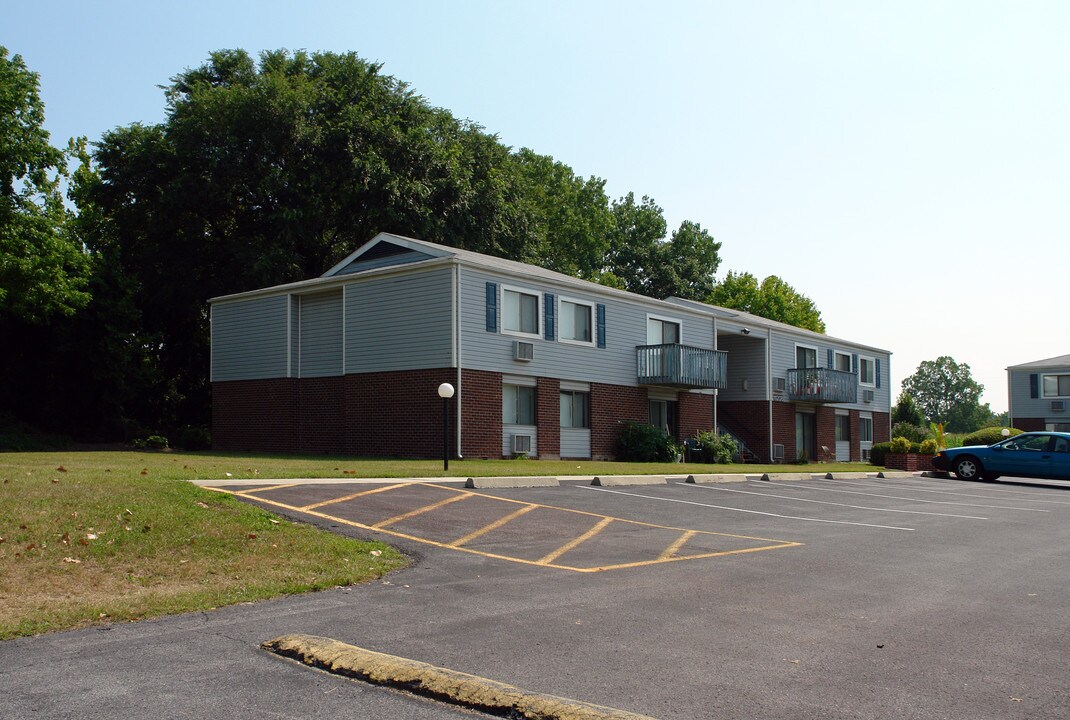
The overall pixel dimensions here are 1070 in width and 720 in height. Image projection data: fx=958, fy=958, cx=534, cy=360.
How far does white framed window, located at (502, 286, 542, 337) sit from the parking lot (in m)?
12.3

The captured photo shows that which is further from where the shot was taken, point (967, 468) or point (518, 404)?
point (967, 468)

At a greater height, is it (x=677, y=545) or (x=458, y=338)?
(x=458, y=338)

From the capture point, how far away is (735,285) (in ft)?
216

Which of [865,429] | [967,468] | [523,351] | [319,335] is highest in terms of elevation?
[319,335]

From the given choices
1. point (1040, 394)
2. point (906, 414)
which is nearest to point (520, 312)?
point (1040, 394)

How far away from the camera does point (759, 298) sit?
64.9 m

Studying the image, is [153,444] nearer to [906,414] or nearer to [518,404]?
[518,404]

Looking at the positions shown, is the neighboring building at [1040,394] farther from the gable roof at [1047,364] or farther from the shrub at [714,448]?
the shrub at [714,448]

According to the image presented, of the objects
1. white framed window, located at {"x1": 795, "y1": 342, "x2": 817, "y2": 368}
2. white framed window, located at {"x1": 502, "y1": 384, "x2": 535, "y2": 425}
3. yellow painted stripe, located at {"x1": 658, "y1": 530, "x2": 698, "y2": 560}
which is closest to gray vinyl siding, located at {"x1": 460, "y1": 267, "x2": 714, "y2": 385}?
white framed window, located at {"x1": 502, "y1": 384, "x2": 535, "y2": 425}

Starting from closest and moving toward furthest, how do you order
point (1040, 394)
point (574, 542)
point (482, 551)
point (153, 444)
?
point (482, 551) → point (574, 542) → point (153, 444) → point (1040, 394)

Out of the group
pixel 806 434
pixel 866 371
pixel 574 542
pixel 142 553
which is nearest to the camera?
pixel 142 553

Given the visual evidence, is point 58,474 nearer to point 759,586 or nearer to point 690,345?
point 759,586

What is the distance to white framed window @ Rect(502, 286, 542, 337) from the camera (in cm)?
2556

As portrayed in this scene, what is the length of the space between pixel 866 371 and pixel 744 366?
9591 mm
